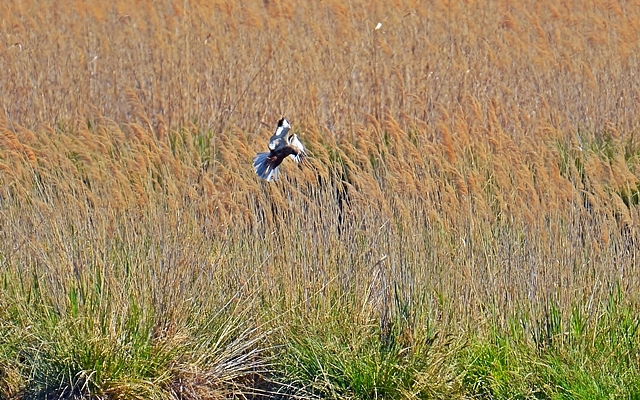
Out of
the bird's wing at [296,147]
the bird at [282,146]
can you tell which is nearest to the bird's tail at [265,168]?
the bird at [282,146]

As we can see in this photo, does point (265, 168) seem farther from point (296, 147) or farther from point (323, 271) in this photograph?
point (323, 271)

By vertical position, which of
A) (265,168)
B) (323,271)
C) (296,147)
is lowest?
(323,271)

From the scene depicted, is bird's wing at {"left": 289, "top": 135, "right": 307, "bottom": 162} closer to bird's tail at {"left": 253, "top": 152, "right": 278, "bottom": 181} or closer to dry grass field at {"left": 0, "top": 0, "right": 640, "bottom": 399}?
bird's tail at {"left": 253, "top": 152, "right": 278, "bottom": 181}

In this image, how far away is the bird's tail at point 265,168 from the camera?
15.3 feet

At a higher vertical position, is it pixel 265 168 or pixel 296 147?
pixel 296 147

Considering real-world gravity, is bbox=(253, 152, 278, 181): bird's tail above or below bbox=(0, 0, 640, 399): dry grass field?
above

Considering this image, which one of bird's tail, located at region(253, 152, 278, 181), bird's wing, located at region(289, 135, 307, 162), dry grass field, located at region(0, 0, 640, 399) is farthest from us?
bird's tail, located at region(253, 152, 278, 181)

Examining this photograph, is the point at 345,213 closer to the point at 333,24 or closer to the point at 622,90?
the point at 622,90

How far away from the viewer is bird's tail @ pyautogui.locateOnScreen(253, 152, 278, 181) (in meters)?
4.66

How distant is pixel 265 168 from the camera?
4727 mm

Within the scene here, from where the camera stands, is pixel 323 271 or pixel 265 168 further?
pixel 265 168

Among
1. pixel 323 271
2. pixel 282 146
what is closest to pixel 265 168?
pixel 282 146

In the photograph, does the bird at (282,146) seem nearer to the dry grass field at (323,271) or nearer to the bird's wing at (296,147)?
the bird's wing at (296,147)

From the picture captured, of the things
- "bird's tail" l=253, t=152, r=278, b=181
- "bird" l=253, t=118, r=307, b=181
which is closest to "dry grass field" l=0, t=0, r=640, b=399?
"bird's tail" l=253, t=152, r=278, b=181
